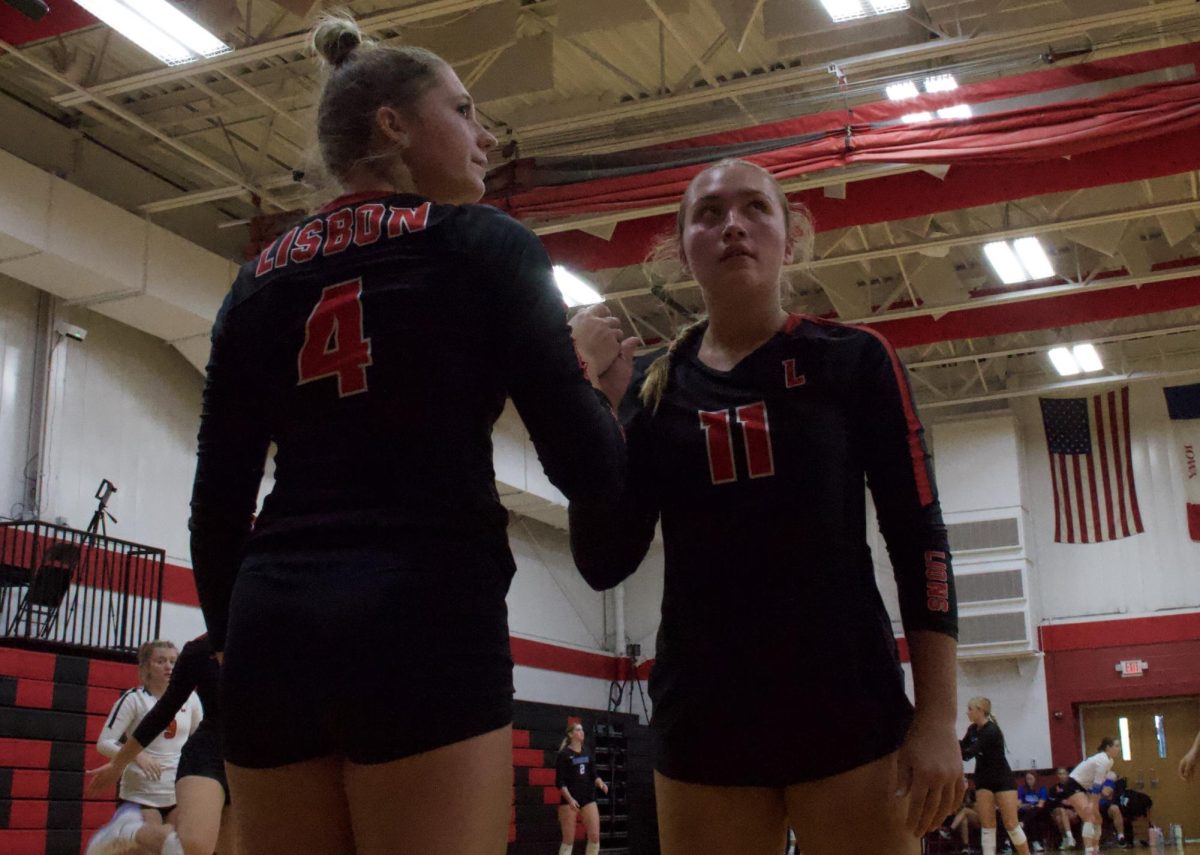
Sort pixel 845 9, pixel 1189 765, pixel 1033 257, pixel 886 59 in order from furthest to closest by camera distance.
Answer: pixel 1033 257 → pixel 886 59 → pixel 845 9 → pixel 1189 765

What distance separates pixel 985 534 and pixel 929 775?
2217 centimetres

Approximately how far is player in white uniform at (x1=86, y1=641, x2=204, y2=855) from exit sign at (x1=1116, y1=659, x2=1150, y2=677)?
18742 millimetres

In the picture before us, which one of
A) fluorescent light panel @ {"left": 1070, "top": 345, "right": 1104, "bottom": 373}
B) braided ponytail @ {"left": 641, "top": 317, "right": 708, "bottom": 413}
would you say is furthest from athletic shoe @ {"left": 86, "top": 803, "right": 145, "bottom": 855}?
fluorescent light panel @ {"left": 1070, "top": 345, "right": 1104, "bottom": 373}

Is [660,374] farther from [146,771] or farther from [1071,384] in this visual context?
[1071,384]

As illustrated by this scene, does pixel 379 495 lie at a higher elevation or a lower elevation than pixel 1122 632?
lower

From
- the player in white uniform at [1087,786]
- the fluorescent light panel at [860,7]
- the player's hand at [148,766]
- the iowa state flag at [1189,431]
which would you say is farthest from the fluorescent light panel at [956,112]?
the iowa state flag at [1189,431]

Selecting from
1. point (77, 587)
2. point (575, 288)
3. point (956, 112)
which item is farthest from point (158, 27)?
point (956, 112)

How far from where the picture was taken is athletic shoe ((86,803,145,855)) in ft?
23.3

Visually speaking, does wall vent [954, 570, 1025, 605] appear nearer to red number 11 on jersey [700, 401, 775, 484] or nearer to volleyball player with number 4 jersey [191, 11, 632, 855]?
red number 11 on jersey [700, 401, 775, 484]

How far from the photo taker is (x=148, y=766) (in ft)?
23.1

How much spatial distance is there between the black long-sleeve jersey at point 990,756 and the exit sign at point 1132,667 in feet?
32.3

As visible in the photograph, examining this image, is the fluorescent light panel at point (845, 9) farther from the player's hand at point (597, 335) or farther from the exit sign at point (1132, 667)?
the exit sign at point (1132, 667)

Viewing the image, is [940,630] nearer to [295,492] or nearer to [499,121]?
[295,492]

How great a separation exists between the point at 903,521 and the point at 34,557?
12.0 meters
